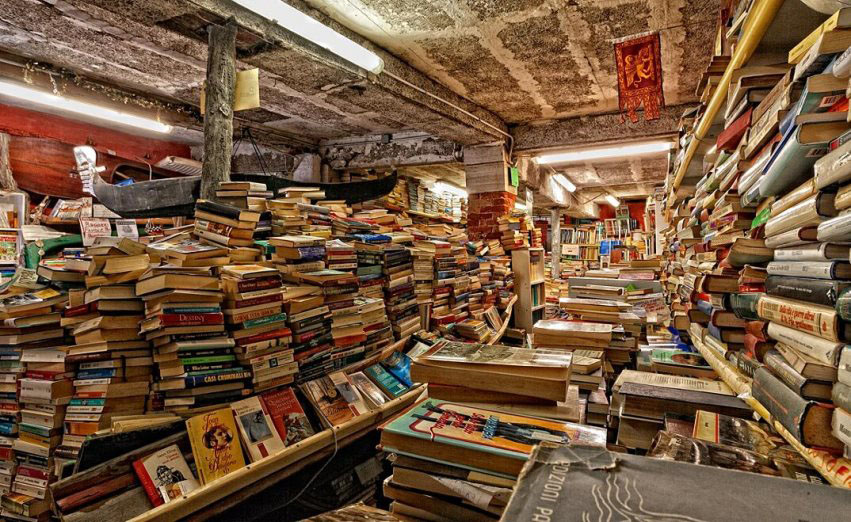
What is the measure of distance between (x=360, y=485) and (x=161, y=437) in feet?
3.64

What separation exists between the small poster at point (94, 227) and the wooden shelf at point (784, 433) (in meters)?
6.77

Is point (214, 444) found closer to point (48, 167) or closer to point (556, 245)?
point (48, 167)

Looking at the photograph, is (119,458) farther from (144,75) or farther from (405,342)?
(144,75)

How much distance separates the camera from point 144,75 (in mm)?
4680

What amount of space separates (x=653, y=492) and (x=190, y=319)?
209 cm

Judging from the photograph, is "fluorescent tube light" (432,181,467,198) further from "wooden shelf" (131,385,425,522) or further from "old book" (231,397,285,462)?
"old book" (231,397,285,462)

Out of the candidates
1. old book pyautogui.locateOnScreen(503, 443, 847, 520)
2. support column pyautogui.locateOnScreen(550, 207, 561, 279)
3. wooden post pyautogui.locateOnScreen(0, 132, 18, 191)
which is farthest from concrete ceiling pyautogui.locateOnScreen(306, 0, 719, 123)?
support column pyautogui.locateOnScreen(550, 207, 561, 279)

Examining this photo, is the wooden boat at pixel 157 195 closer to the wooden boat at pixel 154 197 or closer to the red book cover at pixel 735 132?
the wooden boat at pixel 154 197

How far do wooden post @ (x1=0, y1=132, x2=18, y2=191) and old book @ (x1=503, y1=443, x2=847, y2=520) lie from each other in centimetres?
712

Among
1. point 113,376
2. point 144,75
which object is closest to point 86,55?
point 144,75

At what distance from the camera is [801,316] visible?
3.38 ft

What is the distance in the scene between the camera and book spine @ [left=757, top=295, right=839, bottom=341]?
2.94ft

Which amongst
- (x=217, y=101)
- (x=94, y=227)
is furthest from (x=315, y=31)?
(x=94, y=227)

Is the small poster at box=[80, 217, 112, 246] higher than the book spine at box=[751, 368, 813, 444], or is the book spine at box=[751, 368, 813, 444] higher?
the small poster at box=[80, 217, 112, 246]
